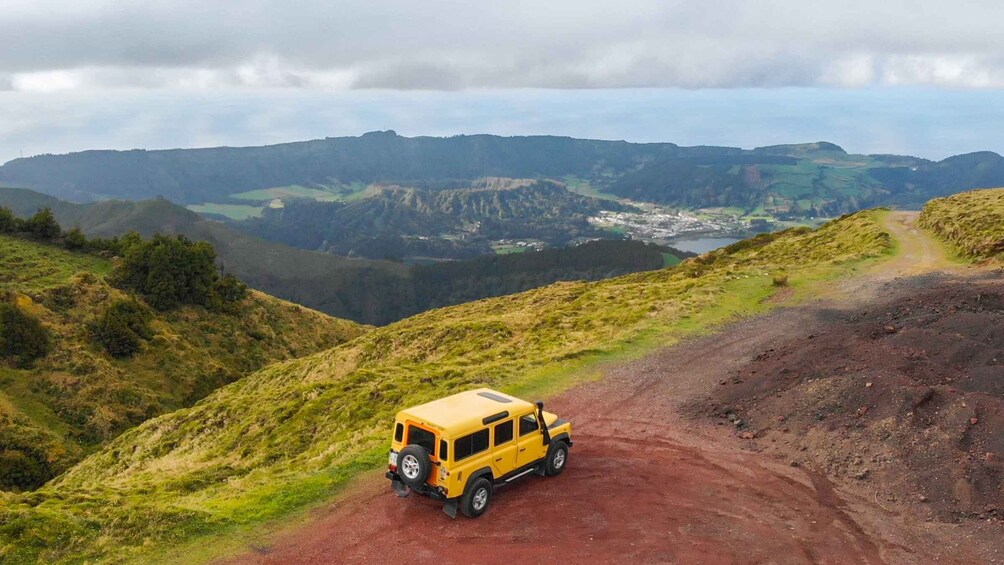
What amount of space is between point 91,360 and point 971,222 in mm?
73759

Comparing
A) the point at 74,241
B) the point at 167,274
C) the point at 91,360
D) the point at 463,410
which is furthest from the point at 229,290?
the point at 463,410

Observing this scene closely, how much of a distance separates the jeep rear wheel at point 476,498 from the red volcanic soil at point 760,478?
Answer: 0.27 metres

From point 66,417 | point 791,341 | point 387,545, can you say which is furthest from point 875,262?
point 66,417

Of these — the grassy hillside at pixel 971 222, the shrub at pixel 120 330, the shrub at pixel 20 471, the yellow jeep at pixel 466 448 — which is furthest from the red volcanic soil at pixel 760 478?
the shrub at pixel 120 330

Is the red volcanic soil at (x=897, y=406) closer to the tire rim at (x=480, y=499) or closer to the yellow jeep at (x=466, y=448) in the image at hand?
the yellow jeep at (x=466, y=448)

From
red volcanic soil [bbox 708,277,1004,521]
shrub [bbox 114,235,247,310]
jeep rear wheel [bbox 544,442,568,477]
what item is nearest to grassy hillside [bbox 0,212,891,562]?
jeep rear wheel [bbox 544,442,568,477]

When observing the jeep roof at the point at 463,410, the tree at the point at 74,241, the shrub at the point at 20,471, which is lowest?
the shrub at the point at 20,471

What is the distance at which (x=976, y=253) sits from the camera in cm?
4484

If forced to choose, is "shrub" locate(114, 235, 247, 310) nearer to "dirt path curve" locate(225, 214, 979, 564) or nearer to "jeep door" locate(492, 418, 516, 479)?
"dirt path curve" locate(225, 214, 979, 564)

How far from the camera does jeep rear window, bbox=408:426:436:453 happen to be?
53.7ft

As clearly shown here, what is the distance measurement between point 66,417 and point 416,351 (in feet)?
86.3

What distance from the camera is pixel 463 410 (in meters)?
17.2

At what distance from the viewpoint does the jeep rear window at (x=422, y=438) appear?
53.7 feet

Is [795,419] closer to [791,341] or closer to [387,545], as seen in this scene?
[791,341]
